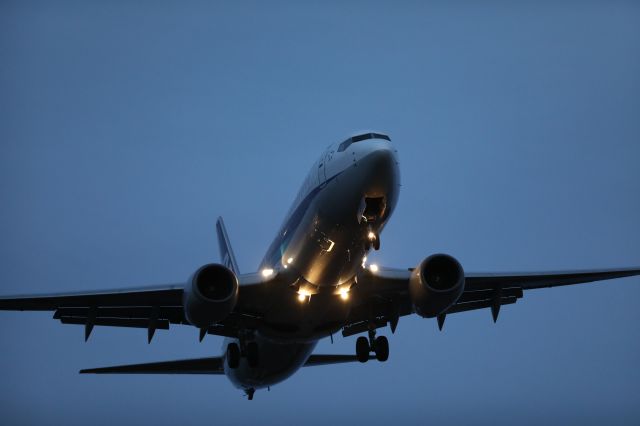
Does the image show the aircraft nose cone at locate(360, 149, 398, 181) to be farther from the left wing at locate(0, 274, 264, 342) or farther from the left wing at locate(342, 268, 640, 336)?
the left wing at locate(0, 274, 264, 342)

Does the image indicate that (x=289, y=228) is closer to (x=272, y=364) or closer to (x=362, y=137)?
(x=362, y=137)

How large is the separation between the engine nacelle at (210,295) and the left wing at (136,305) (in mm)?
1389

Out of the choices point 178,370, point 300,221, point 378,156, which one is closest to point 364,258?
point 300,221

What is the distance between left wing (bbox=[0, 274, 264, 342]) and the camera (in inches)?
971

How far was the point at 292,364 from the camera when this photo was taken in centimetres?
2920

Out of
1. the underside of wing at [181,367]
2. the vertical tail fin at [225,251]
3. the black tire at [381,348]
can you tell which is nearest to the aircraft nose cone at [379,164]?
the black tire at [381,348]

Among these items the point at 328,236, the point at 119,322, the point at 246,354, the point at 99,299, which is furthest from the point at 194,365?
the point at 328,236

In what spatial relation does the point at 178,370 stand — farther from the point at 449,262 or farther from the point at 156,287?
the point at 449,262

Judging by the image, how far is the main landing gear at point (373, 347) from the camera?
27.5m

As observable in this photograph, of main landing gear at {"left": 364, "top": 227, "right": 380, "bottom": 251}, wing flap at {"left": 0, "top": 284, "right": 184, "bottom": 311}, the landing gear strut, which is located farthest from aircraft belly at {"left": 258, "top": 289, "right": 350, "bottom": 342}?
the landing gear strut

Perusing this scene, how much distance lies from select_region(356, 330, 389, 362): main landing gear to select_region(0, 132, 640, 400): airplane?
0.13ft

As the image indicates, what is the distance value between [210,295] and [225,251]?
47.1ft

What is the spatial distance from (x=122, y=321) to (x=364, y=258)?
9706mm

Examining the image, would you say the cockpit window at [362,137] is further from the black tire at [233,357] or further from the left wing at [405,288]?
the black tire at [233,357]
